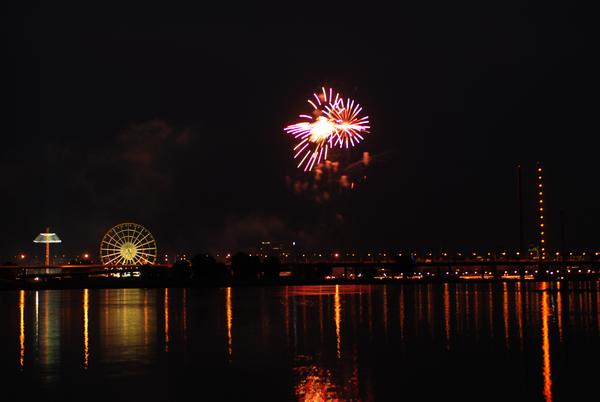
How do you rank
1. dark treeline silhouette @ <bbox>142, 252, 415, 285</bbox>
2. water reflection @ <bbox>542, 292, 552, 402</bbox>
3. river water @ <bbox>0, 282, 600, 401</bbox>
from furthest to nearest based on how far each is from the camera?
1. dark treeline silhouette @ <bbox>142, 252, 415, 285</bbox>
2. river water @ <bbox>0, 282, 600, 401</bbox>
3. water reflection @ <bbox>542, 292, 552, 402</bbox>

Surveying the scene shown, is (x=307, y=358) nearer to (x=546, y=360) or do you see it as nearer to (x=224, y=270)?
(x=546, y=360)

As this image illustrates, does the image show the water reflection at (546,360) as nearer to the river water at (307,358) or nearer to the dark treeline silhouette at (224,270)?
the river water at (307,358)

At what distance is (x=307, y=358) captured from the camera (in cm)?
2700

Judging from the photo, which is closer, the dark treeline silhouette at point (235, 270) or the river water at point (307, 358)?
the river water at point (307, 358)

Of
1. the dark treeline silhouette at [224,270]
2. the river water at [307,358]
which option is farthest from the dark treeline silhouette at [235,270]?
the river water at [307,358]

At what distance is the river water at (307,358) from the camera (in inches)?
819

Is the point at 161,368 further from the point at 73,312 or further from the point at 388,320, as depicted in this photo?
the point at 73,312

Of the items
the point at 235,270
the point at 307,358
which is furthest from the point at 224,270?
the point at 307,358

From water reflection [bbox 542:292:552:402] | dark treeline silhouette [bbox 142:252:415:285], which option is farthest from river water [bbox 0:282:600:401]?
dark treeline silhouette [bbox 142:252:415:285]

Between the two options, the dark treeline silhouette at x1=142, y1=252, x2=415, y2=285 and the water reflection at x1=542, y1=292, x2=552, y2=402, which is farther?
the dark treeline silhouette at x1=142, y1=252, x2=415, y2=285

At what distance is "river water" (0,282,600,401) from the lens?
68.2 ft

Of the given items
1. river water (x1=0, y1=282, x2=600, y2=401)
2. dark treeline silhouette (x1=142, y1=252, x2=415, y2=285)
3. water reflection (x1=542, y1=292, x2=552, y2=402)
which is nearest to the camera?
water reflection (x1=542, y1=292, x2=552, y2=402)

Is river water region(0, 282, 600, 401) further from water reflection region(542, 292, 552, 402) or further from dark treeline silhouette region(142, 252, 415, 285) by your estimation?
dark treeline silhouette region(142, 252, 415, 285)

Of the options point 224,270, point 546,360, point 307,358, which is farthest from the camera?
point 224,270
